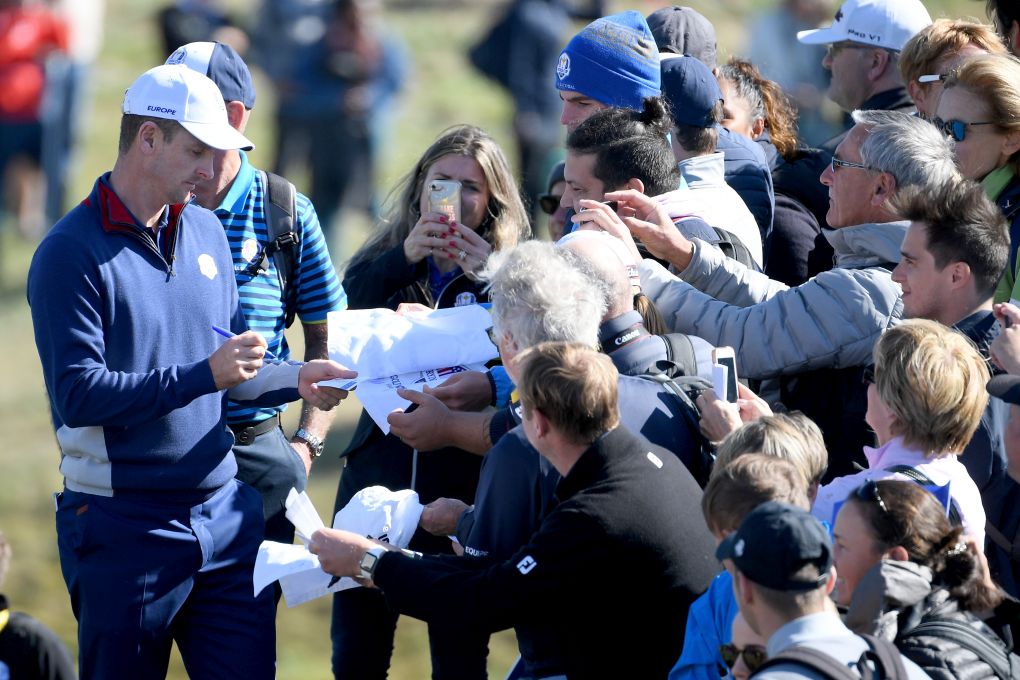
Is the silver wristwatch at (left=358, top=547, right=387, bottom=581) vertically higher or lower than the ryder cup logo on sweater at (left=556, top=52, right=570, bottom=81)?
lower

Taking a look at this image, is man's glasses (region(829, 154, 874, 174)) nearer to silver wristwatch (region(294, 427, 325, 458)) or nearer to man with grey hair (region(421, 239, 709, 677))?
man with grey hair (region(421, 239, 709, 677))

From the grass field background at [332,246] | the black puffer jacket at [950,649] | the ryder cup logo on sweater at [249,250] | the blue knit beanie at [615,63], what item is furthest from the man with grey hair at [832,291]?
the grass field background at [332,246]

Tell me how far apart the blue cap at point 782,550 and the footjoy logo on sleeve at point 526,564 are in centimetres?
59

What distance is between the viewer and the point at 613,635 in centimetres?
317

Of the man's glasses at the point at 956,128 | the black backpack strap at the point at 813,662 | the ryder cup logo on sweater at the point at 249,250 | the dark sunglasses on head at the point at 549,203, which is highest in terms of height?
the man's glasses at the point at 956,128

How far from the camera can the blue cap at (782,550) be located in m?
2.56

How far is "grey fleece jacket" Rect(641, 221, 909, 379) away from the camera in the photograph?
385 centimetres

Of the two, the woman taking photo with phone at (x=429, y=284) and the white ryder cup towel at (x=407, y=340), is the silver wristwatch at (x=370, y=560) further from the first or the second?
the woman taking photo with phone at (x=429, y=284)

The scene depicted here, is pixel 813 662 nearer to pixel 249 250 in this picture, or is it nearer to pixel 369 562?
pixel 369 562

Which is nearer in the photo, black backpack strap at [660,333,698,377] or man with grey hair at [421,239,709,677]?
man with grey hair at [421,239,709,677]

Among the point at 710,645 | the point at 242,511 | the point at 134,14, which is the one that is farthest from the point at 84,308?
the point at 134,14

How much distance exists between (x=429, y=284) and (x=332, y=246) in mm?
6802

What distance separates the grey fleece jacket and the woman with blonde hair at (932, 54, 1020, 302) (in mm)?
402

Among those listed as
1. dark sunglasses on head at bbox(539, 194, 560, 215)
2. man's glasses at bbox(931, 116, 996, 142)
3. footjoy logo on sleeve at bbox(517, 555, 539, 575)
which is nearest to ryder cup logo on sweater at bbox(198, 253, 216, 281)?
footjoy logo on sleeve at bbox(517, 555, 539, 575)
